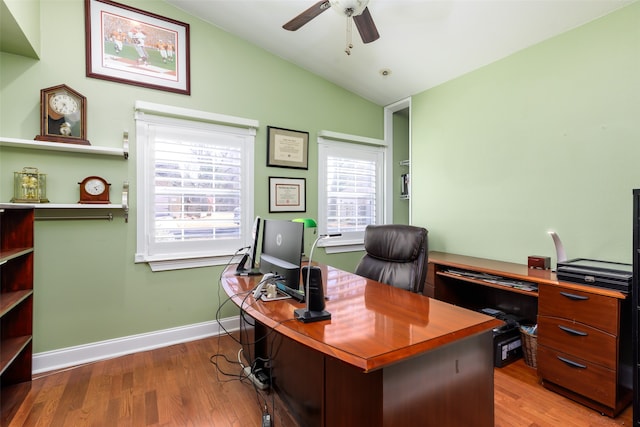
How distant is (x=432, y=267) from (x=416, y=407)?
1.86 m

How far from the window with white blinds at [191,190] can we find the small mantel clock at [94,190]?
25 centimetres

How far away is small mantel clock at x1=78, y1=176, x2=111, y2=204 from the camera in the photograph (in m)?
2.33

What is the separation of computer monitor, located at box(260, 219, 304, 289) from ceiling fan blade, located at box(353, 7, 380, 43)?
141 cm

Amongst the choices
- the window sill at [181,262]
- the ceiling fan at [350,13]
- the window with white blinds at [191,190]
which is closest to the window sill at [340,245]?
the window with white blinds at [191,190]

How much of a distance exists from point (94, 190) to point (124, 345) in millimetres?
1333

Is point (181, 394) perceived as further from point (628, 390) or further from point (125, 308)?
point (628, 390)

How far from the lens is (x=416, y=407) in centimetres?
116

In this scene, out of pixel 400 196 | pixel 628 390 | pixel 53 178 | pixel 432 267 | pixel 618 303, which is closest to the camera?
pixel 618 303

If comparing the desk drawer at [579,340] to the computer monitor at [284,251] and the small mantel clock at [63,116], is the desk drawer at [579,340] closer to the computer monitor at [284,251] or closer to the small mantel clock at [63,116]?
the computer monitor at [284,251]

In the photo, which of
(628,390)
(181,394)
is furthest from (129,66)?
(628,390)

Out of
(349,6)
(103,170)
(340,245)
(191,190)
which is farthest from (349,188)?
(103,170)

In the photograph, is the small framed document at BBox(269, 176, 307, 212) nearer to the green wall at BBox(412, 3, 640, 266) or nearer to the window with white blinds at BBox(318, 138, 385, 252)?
the window with white blinds at BBox(318, 138, 385, 252)

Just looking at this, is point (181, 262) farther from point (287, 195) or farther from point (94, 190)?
point (287, 195)

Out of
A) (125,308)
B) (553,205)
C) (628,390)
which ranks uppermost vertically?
(553,205)
